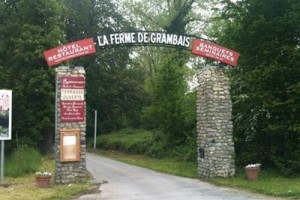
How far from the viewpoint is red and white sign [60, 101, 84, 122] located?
53.2ft

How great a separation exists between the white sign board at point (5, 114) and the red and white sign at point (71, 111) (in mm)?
1869

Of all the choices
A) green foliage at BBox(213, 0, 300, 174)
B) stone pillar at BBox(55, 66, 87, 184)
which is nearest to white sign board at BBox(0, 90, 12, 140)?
stone pillar at BBox(55, 66, 87, 184)

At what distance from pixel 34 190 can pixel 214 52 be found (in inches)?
321

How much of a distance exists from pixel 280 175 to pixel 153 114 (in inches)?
445

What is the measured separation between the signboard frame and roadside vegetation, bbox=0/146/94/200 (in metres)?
0.96

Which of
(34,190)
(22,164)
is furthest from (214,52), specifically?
(22,164)

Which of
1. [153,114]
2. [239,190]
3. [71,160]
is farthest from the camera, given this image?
[153,114]

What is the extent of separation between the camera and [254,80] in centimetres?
1761

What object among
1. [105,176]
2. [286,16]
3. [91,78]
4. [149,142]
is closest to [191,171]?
[105,176]

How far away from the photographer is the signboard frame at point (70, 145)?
635 inches

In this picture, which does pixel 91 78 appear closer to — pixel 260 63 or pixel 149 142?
pixel 149 142

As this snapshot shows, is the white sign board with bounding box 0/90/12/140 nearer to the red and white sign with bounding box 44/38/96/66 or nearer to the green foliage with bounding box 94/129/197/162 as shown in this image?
the red and white sign with bounding box 44/38/96/66

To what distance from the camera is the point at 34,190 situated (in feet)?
47.8

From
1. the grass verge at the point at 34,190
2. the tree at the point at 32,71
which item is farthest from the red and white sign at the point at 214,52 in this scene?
the tree at the point at 32,71
